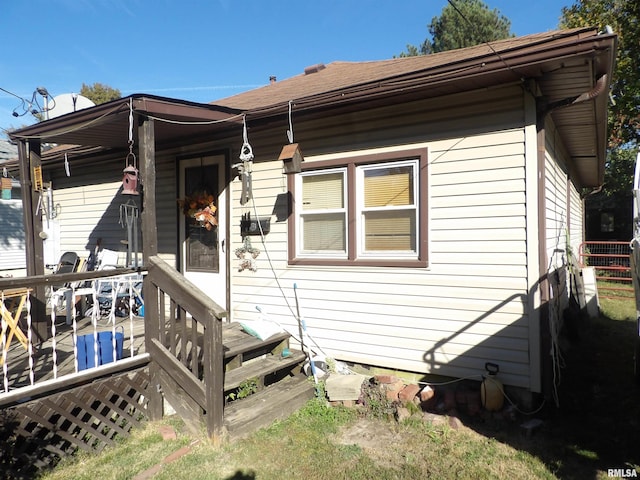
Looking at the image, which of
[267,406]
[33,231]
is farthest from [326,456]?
[33,231]

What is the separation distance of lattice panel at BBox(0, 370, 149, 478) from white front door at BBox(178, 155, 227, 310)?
1.91 m

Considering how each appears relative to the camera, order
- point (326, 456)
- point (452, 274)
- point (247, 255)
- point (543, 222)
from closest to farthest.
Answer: point (326, 456) → point (543, 222) → point (452, 274) → point (247, 255)

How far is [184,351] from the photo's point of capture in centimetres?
358

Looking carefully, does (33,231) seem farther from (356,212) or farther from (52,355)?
(356,212)

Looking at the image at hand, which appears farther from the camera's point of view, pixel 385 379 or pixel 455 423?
pixel 385 379

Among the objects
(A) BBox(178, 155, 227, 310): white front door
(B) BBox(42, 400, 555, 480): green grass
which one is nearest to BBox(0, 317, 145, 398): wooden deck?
(B) BBox(42, 400, 555, 480): green grass

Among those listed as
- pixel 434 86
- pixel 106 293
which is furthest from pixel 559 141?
pixel 106 293

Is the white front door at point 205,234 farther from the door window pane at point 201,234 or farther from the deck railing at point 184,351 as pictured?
the deck railing at point 184,351

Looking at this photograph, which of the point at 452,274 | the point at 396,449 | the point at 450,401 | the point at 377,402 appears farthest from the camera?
the point at 452,274

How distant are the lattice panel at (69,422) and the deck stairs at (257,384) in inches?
13.2

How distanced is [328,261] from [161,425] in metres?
2.34

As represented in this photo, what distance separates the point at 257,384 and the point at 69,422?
1576 mm

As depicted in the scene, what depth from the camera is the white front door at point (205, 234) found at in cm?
561

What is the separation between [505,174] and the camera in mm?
3797
